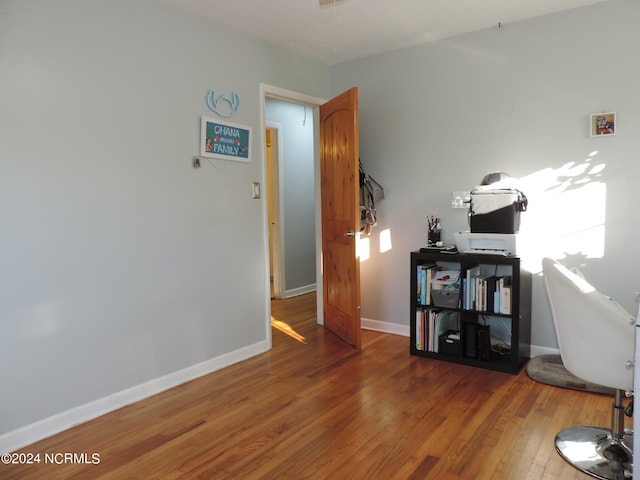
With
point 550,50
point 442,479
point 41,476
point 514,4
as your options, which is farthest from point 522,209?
point 41,476

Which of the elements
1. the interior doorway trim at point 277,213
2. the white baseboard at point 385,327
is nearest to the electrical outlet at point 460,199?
the white baseboard at point 385,327

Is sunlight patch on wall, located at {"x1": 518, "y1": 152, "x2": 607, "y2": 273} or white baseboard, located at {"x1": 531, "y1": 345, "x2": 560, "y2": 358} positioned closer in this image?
sunlight patch on wall, located at {"x1": 518, "y1": 152, "x2": 607, "y2": 273}

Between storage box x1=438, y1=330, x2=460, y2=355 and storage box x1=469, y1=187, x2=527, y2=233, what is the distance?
0.77 meters

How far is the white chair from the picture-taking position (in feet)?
6.03

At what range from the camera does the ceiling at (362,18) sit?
295cm

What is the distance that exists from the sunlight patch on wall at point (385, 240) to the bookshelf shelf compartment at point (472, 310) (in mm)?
513

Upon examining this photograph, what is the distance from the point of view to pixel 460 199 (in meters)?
3.62

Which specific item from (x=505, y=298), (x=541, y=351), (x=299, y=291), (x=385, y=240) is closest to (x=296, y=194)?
(x=299, y=291)

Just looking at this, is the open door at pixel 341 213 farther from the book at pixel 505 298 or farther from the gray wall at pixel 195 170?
the book at pixel 505 298

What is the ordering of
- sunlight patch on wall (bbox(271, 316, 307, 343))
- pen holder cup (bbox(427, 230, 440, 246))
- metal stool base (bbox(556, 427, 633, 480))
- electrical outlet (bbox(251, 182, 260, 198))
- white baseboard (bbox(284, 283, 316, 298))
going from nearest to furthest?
metal stool base (bbox(556, 427, 633, 480)) → electrical outlet (bbox(251, 182, 260, 198)) → pen holder cup (bbox(427, 230, 440, 246)) → sunlight patch on wall (bbox(271, 316, 307, 343)) → white baseboard (bbox(284, 283, 316, 298))

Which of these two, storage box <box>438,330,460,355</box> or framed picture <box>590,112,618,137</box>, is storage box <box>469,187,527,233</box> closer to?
framed picture <box>590,112,618,137</box>

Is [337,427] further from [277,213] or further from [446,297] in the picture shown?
[277,213]

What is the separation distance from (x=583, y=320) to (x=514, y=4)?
85.1 inches

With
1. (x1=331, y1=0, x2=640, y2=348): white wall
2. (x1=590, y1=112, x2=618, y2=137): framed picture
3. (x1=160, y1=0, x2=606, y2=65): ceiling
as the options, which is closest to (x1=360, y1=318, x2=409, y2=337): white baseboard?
(x1=331, y1=0, x2=640, y2=348): white wall
